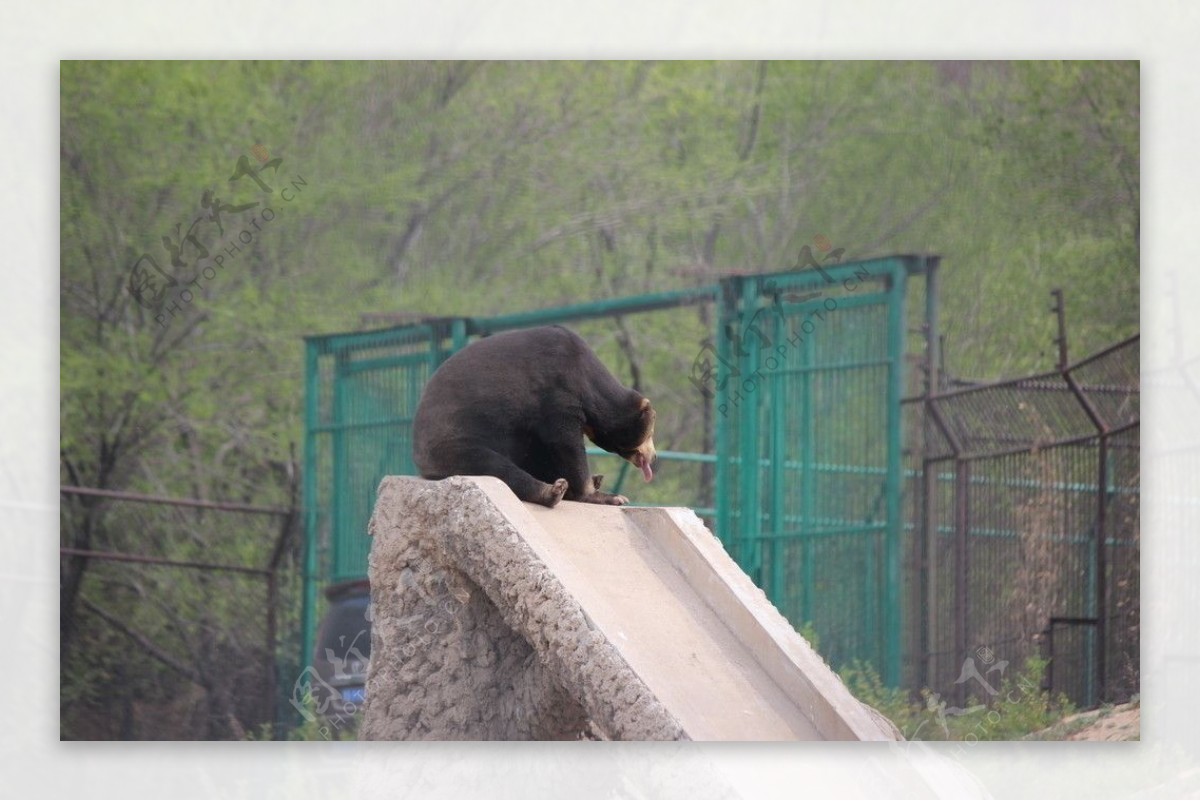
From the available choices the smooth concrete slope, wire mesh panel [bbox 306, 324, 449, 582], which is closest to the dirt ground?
the smooth concrete slope

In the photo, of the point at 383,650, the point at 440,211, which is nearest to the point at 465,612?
the point at 383,650

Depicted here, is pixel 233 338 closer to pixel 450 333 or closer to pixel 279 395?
pixel 279 395

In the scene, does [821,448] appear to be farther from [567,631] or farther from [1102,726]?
[567,631]

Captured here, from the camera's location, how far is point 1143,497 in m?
6.35

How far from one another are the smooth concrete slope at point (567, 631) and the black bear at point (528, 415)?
157 millimetres

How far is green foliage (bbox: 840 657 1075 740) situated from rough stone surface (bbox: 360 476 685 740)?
5.41ft

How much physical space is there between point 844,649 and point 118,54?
142 inches

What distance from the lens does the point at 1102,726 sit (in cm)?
630

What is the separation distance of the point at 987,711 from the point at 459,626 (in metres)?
2.19

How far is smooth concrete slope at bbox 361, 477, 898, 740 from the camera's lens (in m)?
4.95

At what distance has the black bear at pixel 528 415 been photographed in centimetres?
564

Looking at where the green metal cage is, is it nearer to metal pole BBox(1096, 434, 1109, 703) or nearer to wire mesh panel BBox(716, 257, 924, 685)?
wire mesh panel BBox(716, 257, 924, 685)

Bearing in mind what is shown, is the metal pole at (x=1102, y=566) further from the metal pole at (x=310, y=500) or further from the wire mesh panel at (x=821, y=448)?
the metal pole at (x=310, y=500)

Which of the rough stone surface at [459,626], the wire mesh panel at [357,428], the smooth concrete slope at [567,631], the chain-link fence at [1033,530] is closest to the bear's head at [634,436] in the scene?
the smooth concrete slope at [567,631]
